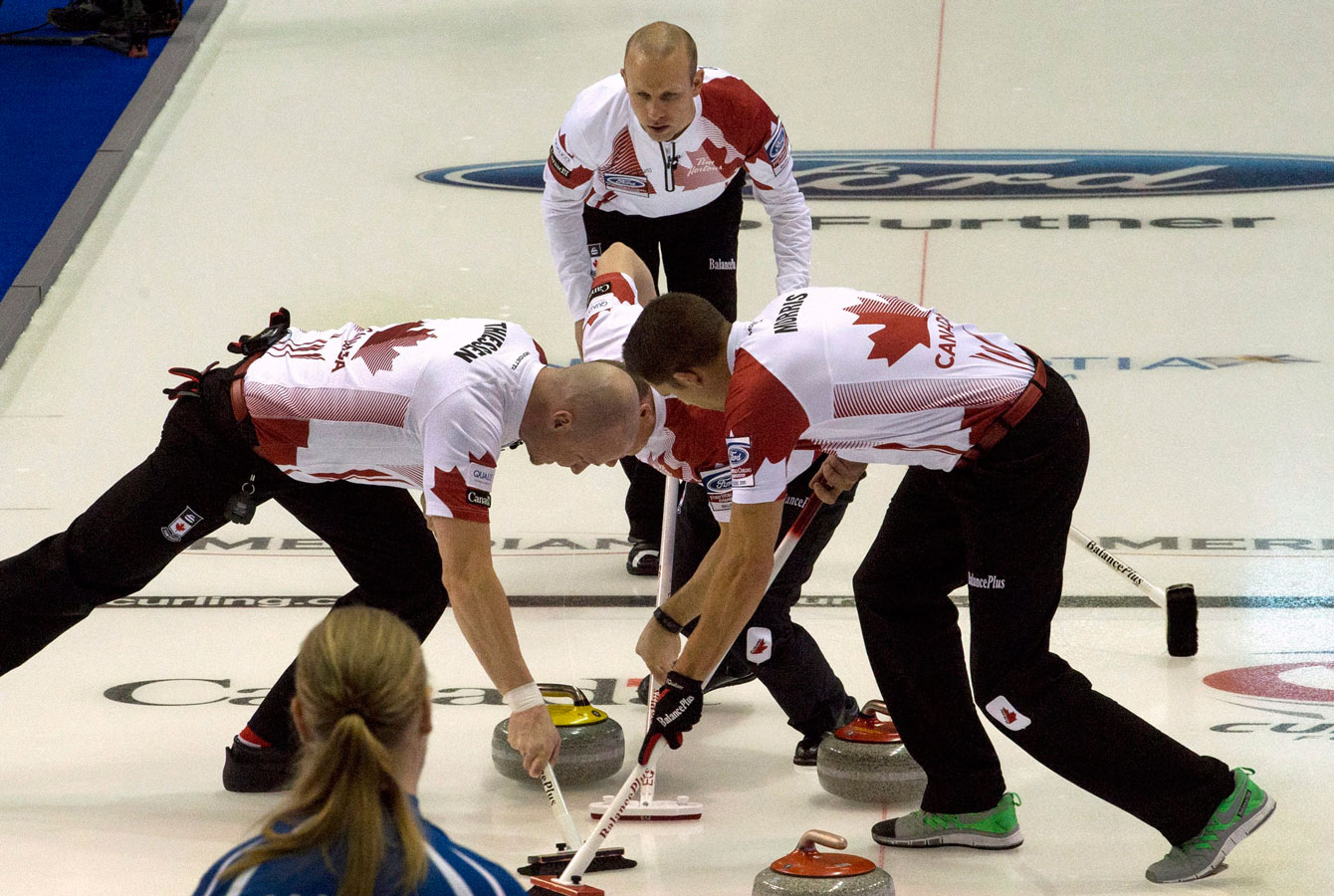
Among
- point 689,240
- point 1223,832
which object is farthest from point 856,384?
point 689,240

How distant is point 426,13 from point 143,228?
3.00 m

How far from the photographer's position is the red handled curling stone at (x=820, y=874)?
2.68m

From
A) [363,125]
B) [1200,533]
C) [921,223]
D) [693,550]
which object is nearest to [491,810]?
[693,550]

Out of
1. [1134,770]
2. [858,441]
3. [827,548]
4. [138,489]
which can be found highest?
[858,441]

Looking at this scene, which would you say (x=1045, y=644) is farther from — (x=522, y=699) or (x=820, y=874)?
(x=522, y=699)

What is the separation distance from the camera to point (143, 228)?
6996mm

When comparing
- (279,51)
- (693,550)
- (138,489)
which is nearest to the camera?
(138,489)

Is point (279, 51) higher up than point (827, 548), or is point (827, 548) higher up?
point (279, 51)

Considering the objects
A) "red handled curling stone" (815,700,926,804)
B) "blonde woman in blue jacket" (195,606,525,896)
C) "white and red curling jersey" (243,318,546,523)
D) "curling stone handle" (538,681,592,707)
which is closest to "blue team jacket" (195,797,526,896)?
"blonde woman in blue jacket" (195,606,525,896)

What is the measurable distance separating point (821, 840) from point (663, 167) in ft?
6.70

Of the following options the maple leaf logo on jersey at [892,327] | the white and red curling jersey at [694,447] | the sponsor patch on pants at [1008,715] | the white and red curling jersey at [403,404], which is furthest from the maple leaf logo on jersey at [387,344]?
the sponsor patch on pants at [1008,715]

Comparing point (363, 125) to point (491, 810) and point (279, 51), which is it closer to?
point (279, 51)

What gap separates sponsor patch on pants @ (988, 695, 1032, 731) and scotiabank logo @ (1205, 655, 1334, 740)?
87 centimetres

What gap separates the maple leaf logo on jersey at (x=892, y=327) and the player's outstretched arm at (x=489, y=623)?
75 centimetres
